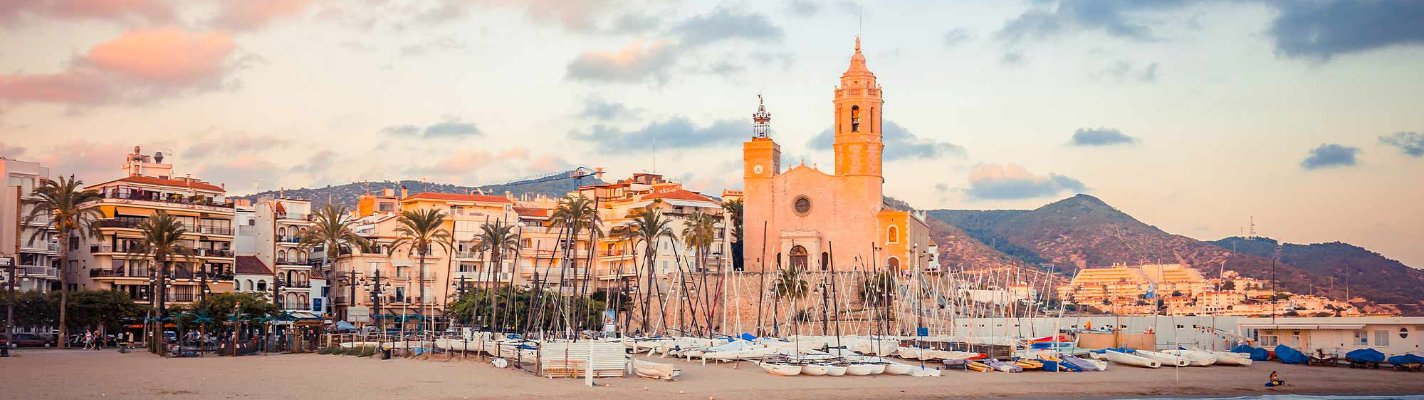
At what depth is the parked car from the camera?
6634 centimetres

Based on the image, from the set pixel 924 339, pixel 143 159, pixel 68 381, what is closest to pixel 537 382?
pixel 68 381

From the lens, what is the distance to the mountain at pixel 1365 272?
103m

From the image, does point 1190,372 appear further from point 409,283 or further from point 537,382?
point 409,283

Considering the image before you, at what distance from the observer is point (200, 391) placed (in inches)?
1458

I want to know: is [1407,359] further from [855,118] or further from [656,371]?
[855,118]

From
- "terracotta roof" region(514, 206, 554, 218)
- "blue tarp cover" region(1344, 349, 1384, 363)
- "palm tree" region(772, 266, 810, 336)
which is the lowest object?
"blue tarp cover" region(1344, 349, 1384, 363)

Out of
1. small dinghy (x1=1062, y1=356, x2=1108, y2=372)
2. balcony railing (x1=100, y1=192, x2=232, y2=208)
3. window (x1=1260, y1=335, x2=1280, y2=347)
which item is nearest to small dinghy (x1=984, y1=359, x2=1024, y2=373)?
small dinghy (x1=1062, y1=356, x2=1108, y2=372)

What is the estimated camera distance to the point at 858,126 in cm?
9231

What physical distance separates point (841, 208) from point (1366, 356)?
138 ft

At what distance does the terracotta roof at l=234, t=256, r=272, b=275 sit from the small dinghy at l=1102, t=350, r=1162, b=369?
53.0m

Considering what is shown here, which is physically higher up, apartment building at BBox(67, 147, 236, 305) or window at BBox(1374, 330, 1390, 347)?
apartment building at BBox(67, 147, 236, 305)

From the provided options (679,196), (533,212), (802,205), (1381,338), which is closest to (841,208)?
(802,205)

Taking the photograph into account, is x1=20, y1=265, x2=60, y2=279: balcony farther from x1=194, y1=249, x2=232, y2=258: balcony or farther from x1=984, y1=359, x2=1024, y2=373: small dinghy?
x1=984, y1=359, x2=1024, y2=373: small dinghy

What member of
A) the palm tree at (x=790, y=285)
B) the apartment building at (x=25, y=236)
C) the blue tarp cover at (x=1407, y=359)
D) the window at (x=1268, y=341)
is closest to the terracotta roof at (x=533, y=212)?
the palm tree at (x=790, y=285)
